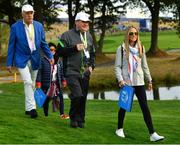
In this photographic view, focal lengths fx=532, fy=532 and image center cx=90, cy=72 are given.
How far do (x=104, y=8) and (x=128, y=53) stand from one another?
46913mm

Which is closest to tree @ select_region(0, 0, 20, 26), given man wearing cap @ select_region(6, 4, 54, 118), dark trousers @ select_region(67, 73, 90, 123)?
man wearing cap @ select_region(6, 4, 54, 118)

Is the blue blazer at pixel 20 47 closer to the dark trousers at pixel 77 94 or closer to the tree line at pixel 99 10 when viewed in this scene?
the dark trousers at pixel 77 94

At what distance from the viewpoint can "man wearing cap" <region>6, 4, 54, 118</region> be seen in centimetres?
999

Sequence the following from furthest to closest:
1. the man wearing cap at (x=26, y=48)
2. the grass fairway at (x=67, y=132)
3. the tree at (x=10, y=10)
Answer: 1. the tree at (x=10, y=10)
2. the man wearing cap at (x=26, y=48)
3. the grass fairway at (x=67, y=132)

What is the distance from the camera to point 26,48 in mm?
10086

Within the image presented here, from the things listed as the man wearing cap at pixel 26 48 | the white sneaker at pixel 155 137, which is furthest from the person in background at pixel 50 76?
the white sneaker at pixel 155 137

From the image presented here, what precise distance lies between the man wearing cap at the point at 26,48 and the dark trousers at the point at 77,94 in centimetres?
95

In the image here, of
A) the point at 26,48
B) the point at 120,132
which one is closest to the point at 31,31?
the point at 26,48

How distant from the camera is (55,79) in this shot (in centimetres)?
1210

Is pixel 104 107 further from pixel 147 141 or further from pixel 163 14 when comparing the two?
pixel 163 14

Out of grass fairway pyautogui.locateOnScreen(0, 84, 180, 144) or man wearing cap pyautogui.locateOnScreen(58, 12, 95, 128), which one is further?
man wearing cap pyautogui.locateOnScreen(58, 12, 95, 128)

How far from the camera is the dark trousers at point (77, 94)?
31.1 ft

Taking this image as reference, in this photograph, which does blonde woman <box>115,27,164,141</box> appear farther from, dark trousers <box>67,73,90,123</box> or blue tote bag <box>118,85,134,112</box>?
dark trousers <box>67,73,90,123</box>

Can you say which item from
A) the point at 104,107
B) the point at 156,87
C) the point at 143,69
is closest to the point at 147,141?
the point at 143,69
